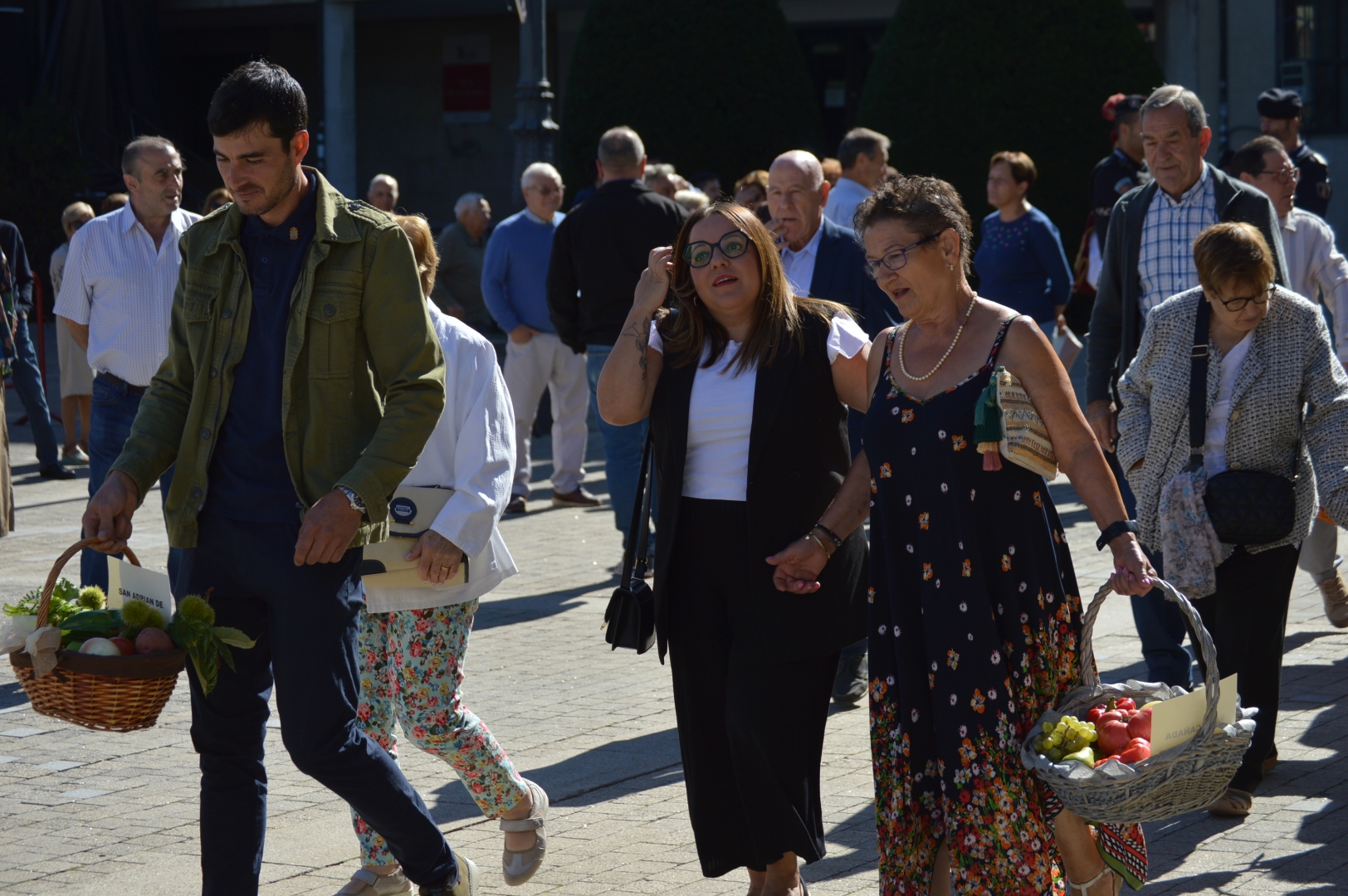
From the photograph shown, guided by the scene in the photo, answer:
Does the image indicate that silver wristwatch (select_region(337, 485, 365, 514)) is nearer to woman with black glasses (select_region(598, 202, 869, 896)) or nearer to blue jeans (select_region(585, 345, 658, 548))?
woman with black glasses (select_region(598, 202, 869, 896))

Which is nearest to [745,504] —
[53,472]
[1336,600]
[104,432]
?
[104,432]

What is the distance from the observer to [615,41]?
762 inches

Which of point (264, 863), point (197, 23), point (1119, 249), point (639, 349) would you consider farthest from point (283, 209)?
point (197, 23)

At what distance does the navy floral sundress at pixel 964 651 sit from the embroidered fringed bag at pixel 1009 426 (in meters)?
0.05

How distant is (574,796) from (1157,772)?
7.85 ft

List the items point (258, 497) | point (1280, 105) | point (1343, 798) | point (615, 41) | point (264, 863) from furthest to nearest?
point (615, 41)
point (1280, 105)
point (1343, 798)
point (264, 863)
point (258, 497)

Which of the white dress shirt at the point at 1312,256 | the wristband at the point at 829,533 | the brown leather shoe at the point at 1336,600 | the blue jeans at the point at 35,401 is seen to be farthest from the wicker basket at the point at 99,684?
the blue jeans at the point at 35,401

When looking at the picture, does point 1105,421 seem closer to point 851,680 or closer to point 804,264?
point 851,680

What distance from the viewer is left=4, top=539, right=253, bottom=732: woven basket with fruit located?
3.69 m

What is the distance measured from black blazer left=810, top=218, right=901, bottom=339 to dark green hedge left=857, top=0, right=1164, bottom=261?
10742 millimetres

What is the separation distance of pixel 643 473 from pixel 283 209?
1171 mm

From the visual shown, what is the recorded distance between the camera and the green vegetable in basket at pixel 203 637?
372 cm

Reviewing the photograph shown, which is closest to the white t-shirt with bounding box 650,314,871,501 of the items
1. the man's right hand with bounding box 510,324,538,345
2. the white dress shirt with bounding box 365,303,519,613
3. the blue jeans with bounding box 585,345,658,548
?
the white dress shirt with bounding box 365,303,519,613

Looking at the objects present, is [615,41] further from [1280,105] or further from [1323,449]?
[1323,449]
